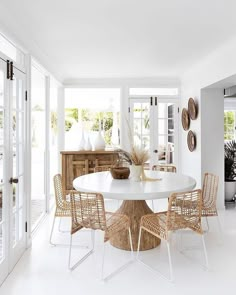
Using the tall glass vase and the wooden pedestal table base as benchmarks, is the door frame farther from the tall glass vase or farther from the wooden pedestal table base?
the tall glass vase

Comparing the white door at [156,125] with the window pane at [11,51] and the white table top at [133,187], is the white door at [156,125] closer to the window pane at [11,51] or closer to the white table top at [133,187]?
the white table top at [133,187]

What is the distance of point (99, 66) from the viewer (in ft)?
16.9

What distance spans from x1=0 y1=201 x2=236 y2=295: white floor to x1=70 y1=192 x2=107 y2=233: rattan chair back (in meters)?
0.47

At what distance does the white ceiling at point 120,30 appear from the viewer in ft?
8.94

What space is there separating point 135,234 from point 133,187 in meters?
0.66

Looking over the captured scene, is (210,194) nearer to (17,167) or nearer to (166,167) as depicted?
(166,167)

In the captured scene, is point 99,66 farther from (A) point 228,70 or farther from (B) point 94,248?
(B) point 94,248

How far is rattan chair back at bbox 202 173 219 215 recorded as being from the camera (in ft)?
11.6

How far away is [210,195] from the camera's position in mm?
3713

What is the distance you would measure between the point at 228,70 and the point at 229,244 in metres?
2.21

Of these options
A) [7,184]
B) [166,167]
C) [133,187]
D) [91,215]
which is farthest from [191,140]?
[7,184]

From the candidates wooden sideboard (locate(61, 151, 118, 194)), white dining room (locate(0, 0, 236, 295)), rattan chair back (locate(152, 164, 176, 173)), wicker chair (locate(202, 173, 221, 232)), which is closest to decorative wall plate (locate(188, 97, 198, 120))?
white dining room (locate(0, 0, 236, 295))

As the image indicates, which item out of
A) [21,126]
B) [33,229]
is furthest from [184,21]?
[33,229]

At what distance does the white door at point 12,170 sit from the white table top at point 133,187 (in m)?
0.63
